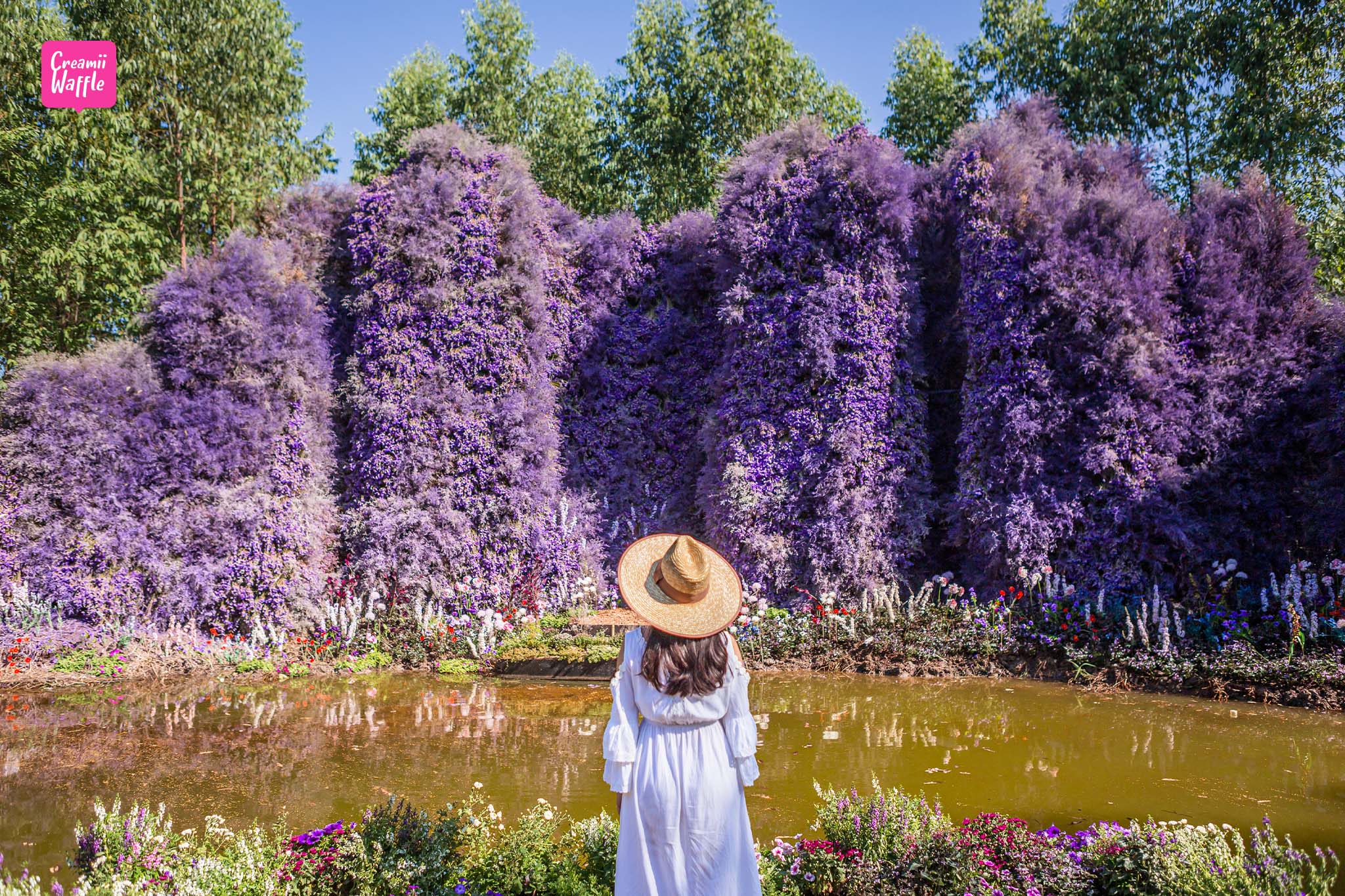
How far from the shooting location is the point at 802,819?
471 centimetres

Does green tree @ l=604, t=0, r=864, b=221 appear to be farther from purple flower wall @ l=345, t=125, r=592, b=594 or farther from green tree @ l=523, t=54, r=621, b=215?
purple flower wall @ l=345, t=125, r=592, b=594

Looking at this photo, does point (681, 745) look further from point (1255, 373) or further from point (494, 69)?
point (494, 69)

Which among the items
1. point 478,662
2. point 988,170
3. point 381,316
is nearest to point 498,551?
point 478,662

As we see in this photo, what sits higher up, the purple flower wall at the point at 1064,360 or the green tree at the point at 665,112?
the green tree at the point at 665,112

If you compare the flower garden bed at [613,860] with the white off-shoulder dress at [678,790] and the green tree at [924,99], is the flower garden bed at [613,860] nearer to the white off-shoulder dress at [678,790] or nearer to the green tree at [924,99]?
the white off-shoulder dress at [678,790]

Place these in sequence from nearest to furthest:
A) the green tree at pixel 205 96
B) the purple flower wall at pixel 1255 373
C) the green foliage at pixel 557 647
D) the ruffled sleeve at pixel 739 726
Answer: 1. the ruffled sleeve at pixel 739 726
2. the purple flower wall at pixel 1255 373
3. the green foliage at pixel 557 647
4. the green tree at pixel 205 96

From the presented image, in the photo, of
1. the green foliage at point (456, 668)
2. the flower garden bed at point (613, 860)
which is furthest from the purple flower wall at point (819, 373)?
the flower garden bed at point (613, 860)

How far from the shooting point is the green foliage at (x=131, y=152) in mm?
12266

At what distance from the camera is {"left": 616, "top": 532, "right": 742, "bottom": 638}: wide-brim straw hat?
9.50 feet

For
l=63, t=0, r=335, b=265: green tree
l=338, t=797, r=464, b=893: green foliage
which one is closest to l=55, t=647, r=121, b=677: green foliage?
l=63, t=0, r=335, b=265: green tree

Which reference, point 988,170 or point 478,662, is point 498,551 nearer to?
point 478,662

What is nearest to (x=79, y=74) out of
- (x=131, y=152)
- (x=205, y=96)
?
(x=131, y=152)

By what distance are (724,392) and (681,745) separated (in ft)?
25.3

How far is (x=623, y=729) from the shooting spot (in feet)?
9.52
